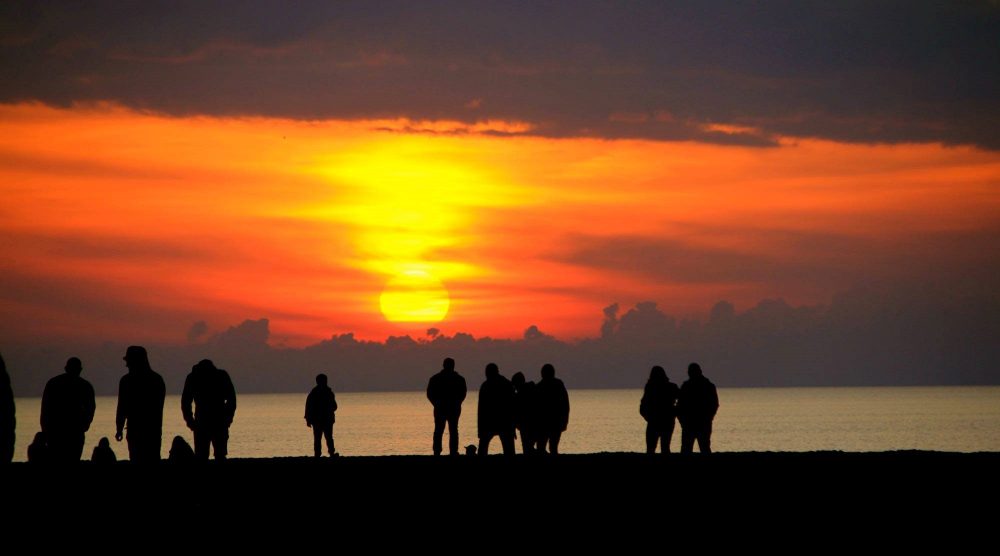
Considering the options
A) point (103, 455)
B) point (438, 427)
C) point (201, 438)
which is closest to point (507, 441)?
point (438, 427)

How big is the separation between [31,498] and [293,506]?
9.83 ft

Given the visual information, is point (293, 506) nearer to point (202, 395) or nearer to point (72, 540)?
point (72, 540)

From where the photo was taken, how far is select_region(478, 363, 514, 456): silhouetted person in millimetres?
23844

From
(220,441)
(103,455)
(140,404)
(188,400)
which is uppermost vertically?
(188,400)

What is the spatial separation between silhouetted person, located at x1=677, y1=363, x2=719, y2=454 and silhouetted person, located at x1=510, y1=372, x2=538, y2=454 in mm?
2516

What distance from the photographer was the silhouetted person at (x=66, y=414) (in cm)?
1758

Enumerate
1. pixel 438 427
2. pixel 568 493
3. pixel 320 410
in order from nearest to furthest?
pixel 568 493 < pixel 438 427 < pixel 320 410

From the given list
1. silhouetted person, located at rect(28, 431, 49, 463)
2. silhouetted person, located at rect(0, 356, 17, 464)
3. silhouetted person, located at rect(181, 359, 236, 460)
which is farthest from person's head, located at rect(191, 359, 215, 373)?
silhouetted person, located at rect(0, 356, 17, 464)

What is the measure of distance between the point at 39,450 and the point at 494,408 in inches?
321

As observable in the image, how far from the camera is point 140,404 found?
18.3 meters

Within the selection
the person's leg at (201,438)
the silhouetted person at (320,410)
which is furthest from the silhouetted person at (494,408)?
the person's leg at (201,438)

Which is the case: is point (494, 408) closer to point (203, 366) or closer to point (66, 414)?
point (203, 366)

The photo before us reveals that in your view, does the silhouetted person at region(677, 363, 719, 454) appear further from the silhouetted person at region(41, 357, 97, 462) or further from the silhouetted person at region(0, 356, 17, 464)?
the silhouetted person at region(0, 356, 17, 464)

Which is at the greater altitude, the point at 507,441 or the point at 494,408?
the point at 494,408
